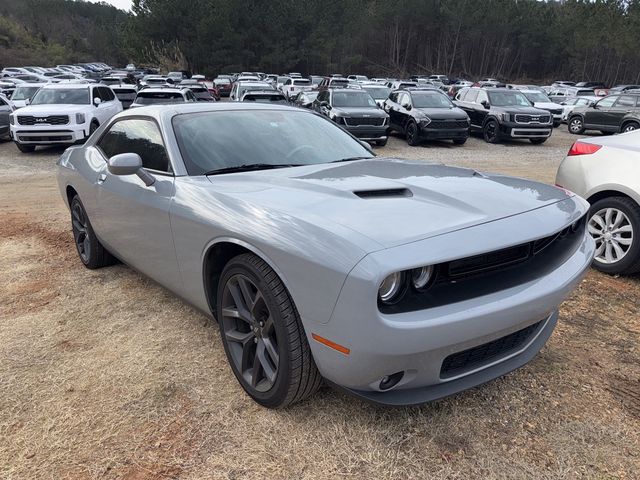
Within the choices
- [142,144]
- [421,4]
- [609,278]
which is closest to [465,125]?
[609,278]

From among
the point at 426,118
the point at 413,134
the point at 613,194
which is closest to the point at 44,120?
the point at 413,134

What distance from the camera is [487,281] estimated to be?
2307 millimetres

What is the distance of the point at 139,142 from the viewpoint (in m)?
3.68

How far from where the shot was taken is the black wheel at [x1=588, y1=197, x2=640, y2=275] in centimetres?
438

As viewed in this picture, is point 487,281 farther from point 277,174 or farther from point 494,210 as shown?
point 277,174

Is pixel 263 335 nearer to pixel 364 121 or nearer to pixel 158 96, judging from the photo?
pixel 364 121

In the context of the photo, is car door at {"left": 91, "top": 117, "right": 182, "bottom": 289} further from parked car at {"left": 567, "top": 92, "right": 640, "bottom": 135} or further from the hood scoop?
parked car at {"left": 567, "top": 92, "right": 640, "bottom": 135}

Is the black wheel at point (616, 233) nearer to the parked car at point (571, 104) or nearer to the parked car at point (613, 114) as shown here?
the parked car at point (613, 114)

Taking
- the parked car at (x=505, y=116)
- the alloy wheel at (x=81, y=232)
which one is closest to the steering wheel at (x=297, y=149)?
the alloy wheel at (x=81, y=232)

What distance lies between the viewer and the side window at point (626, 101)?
16830 millimetres

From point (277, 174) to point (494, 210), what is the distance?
4.36 ft

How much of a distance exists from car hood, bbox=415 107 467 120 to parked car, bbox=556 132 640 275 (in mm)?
10573

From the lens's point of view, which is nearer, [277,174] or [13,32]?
[277,174]

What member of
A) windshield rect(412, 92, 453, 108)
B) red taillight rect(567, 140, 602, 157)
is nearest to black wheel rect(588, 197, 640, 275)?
red taillight rect(567, 140, 602, 157)
